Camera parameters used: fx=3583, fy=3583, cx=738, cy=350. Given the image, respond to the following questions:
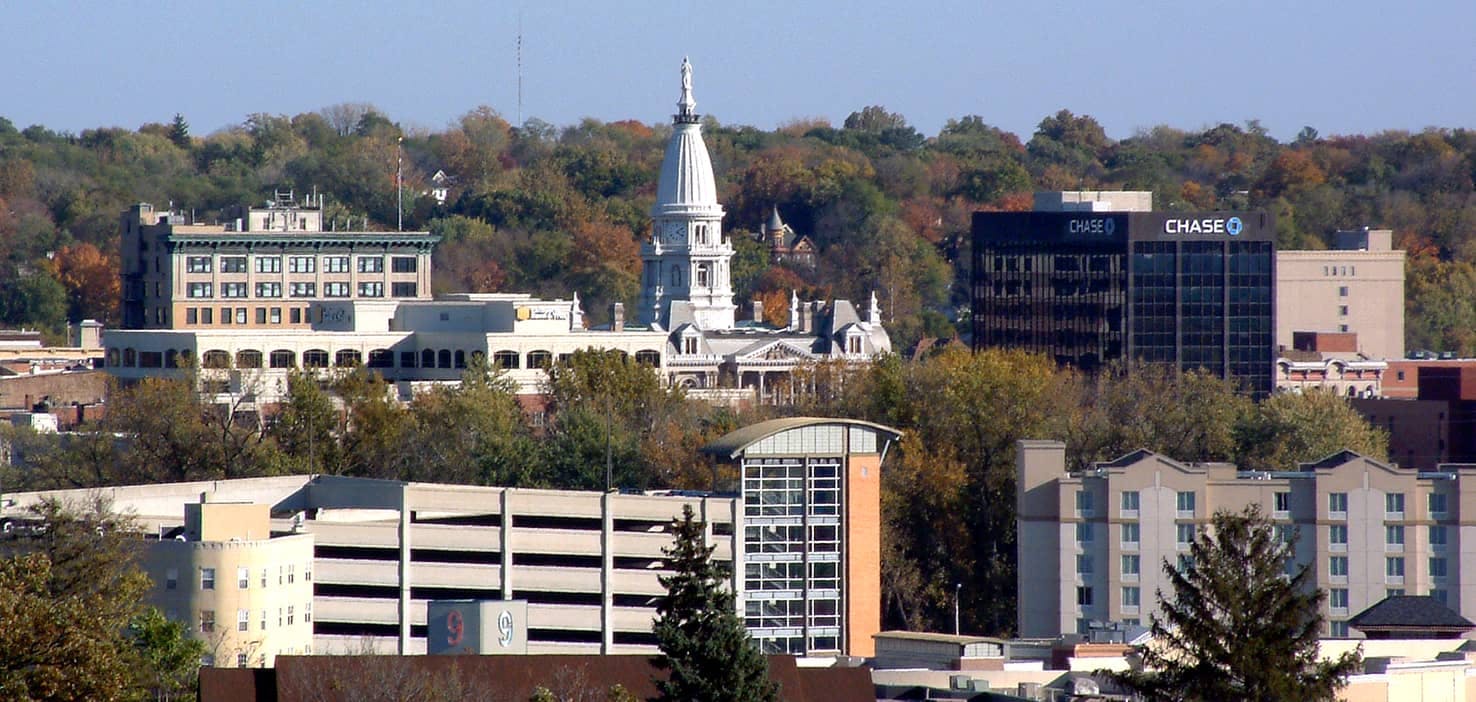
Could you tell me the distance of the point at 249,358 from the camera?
155m

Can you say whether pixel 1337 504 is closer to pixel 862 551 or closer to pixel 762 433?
pixel 862 551

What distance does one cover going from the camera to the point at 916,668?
81062 mm

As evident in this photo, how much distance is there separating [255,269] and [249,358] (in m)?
26.6

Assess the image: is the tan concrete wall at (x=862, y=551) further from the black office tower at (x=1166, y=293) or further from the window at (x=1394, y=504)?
the black office tower at (x=1166, y=293)

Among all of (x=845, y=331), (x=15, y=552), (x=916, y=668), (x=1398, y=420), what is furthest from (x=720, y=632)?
(x=845, y=331)

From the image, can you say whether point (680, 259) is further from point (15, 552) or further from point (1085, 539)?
point (15, 552)

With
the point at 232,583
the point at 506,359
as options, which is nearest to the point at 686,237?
the point at 506,359

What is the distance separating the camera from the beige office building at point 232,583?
86375 mm

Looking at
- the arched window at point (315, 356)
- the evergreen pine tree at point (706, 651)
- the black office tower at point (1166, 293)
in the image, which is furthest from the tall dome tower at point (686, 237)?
the evergreen pine tree at point (706, 651)

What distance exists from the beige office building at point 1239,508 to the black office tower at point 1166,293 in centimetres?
5840

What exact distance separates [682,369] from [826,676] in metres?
101

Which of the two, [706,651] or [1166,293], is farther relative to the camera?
[1166,293]

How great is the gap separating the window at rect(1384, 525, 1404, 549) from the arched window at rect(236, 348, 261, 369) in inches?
2552

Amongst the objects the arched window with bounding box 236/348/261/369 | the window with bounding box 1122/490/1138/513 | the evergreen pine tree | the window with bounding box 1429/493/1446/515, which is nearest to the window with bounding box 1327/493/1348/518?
the window with bounding box 1429/493/1446/515
